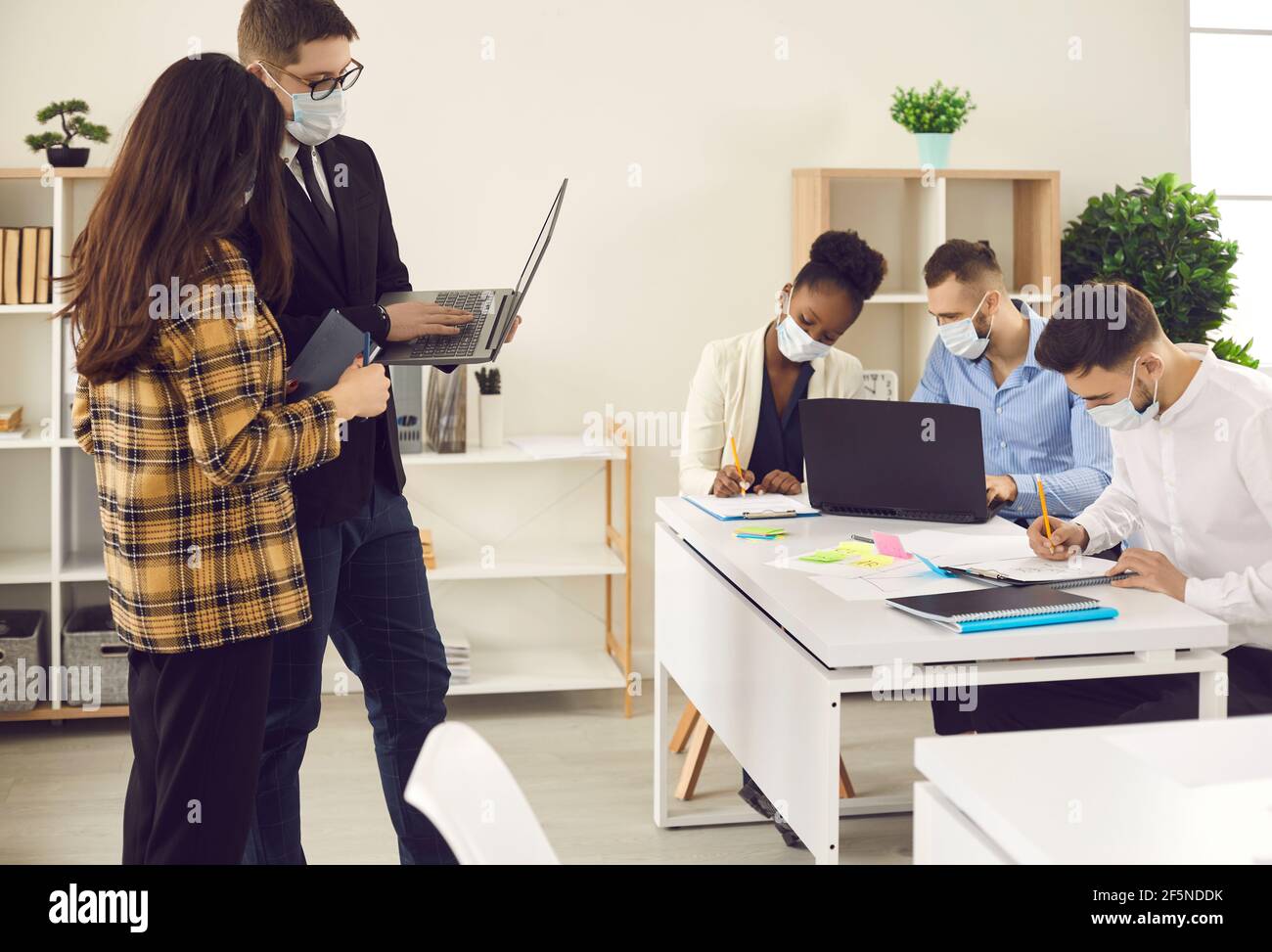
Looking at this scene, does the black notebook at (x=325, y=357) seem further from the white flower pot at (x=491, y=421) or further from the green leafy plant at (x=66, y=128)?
the green leafy plant at (x=66, y=128)

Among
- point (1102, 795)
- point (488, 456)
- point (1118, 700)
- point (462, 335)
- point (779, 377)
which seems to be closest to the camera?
point (1102, 795)

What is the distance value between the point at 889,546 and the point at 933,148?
2.03 metres

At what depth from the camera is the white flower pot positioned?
12.9 ft

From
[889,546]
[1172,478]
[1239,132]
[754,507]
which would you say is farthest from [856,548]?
[1239,132]

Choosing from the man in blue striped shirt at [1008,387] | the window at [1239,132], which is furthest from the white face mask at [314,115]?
the window at [1239,132]

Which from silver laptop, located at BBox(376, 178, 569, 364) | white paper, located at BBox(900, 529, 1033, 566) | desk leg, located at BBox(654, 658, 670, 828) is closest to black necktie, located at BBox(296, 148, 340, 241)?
silver laptop, located at BBox(376, 178, 569, 364)

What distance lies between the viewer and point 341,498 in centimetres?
198

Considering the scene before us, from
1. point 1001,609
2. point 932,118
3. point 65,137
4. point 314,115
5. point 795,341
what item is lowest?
point 1001,609

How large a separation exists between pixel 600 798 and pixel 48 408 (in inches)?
83.7

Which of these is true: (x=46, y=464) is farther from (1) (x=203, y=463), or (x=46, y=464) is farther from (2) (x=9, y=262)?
(1) (x=203, y=463)

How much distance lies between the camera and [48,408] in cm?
395

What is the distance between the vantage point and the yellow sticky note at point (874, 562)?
88.5 inches
